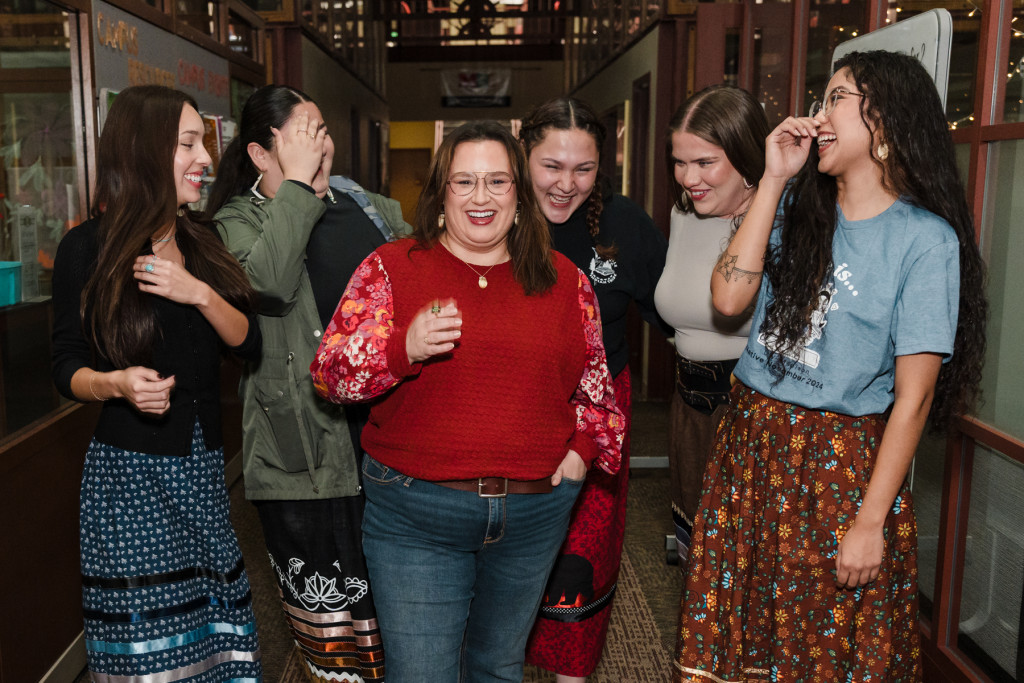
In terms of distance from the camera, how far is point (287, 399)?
2.04 m

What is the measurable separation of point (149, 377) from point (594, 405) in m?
0.89

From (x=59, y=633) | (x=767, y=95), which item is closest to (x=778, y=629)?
(x=59, y=633)

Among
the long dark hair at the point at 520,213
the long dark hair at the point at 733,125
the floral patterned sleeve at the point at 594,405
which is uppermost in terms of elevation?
the long dark hair at the point at 733,125

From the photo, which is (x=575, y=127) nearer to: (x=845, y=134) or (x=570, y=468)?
(x=845, y=134)

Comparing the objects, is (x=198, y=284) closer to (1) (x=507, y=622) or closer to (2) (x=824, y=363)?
(1) (x=507, y=622)

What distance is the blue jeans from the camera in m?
1.60

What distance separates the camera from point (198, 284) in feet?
5.83

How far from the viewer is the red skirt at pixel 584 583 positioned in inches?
90.4

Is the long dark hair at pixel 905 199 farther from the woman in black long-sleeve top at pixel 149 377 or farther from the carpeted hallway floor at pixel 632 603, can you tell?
the carpeted hallway floor at pixel 632 603

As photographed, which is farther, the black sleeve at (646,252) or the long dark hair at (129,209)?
the black sleeve at (646,252)

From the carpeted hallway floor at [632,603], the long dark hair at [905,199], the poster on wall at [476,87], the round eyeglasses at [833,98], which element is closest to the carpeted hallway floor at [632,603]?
the carpeted hallway floor at [632,603]

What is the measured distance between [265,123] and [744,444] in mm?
1356

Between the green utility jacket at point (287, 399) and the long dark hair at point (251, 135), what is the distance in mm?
99

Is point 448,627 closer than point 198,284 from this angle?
Yes
